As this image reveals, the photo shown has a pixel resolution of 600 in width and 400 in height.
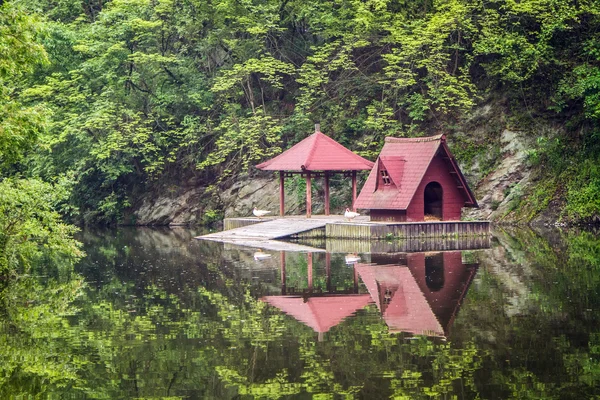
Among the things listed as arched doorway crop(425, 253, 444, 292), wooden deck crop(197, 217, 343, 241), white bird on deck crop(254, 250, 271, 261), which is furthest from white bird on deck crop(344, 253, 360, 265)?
wooden deck crop(197, 217, 343, 241)

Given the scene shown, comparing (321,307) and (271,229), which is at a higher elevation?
(271,229)

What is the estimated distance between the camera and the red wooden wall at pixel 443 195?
3241cm

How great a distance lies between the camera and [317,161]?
36.5 m

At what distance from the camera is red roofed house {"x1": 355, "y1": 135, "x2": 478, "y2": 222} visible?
32344 millimetres

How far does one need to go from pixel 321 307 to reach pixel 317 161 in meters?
20.3

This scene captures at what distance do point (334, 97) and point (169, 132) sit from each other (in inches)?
351

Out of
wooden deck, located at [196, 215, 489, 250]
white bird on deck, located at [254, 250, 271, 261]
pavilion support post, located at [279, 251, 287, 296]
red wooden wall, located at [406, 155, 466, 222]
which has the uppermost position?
red wooden wall, located at [406, 155, 466, 222]

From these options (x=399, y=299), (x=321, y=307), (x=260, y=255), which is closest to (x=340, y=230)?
(x=260, y=255)

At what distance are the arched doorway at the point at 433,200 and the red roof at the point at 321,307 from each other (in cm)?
1629

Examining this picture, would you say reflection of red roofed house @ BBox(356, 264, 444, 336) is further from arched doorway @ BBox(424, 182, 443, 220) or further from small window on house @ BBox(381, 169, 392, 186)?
arched doorway @ BBox(424, 182, 443, 220)

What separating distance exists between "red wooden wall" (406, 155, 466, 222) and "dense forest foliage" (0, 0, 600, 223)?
20.6 ft

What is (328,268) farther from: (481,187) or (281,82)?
(281,82)

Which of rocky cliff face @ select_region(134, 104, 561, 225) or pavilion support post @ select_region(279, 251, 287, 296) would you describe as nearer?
pavilion support post @ select_region(279, 251, 287, 296)

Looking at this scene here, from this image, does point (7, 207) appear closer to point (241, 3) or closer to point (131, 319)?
point (131, 319)
